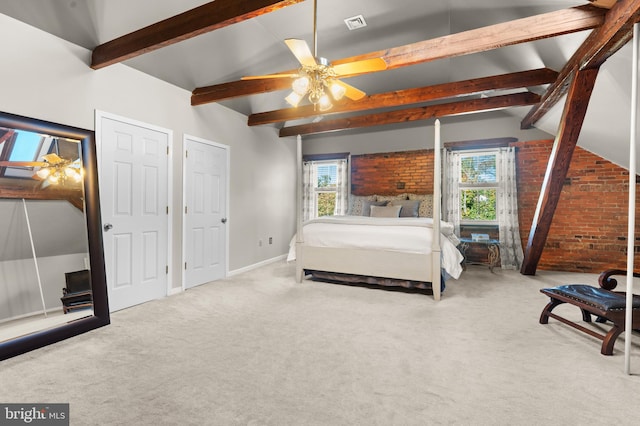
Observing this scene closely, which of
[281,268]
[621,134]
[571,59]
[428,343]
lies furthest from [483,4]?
[281,268]

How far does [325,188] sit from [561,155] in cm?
415

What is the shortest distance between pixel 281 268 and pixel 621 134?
4.79 m

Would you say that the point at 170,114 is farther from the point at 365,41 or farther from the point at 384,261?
the point at 384,261

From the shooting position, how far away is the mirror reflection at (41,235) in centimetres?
225

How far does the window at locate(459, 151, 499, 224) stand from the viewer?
17.9 feet

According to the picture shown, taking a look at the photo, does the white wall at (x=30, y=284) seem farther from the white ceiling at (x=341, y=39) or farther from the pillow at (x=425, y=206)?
the pillow at (x=425, y=206)

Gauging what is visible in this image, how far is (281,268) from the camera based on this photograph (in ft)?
16.9

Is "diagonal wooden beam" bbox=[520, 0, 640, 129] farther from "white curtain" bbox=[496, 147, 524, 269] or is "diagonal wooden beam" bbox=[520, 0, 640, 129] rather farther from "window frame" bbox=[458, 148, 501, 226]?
"window frame" bbox=[458, 148, 501, 226]

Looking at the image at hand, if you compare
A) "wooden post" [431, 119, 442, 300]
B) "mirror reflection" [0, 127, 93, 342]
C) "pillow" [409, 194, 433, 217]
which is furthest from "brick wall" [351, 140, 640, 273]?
"mirror reflection" [0, 127, 93, 342]

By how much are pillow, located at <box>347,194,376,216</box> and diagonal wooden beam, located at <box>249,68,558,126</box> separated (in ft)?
7.12

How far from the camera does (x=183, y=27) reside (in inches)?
92.8

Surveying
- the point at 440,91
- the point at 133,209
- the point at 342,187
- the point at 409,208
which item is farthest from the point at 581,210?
the point at 133,209

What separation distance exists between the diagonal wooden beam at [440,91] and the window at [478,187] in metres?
2.02

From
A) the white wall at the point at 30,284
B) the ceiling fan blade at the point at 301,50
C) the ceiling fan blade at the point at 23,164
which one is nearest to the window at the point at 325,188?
the ceiling fan blade at the point at 301,50
